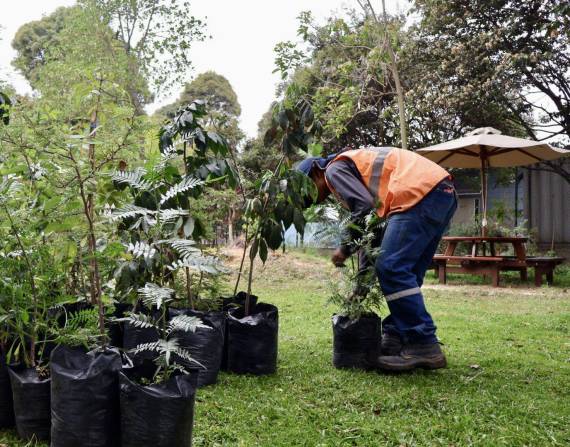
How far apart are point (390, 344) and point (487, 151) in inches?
270

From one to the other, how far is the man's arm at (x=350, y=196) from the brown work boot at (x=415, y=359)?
2.14 feet

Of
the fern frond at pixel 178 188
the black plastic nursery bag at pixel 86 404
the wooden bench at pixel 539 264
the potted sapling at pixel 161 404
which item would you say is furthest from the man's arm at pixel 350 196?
the wooden bench at pixel 539 264

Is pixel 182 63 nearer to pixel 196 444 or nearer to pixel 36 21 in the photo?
pixel 36 21

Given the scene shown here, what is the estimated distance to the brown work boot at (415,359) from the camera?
10.1 feet

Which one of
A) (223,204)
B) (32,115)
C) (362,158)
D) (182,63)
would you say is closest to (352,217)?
(362,158)

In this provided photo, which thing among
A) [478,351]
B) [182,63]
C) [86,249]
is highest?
[182,63]

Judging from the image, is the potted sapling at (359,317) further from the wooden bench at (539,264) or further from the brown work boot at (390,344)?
the wooden bench at (539,264)

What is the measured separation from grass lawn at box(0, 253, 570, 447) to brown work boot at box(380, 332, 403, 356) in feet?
0.95

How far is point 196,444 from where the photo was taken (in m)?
2.04

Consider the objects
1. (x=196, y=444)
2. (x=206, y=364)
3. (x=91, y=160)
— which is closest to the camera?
(x=196, y=444)

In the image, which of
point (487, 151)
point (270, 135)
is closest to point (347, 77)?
point (487, 151)

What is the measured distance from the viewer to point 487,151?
9.34m

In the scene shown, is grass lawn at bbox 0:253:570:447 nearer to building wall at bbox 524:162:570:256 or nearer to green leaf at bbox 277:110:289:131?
green leaf at bbox 277:110:289:131

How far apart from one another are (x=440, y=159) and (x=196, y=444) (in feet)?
27.3
